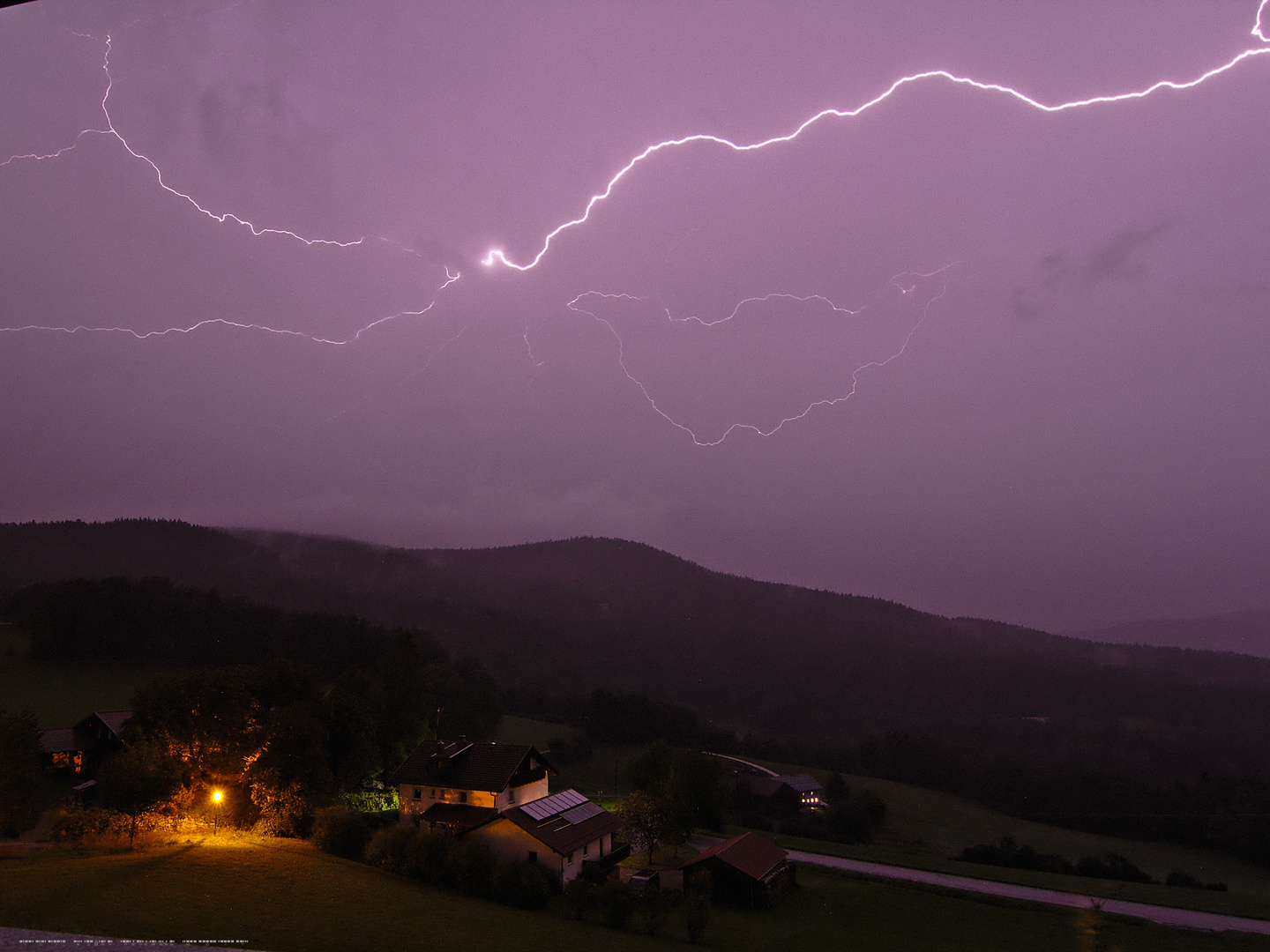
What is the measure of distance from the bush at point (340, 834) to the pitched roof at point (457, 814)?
2907mm

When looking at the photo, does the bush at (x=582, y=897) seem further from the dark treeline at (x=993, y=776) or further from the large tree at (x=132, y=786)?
the dark treeline at (x=993, y=776)

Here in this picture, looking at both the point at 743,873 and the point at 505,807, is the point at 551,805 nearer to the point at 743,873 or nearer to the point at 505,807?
the point at 505,807

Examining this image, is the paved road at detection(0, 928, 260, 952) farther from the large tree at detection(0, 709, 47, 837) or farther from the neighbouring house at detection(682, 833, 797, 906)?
the large tree at detection(0, 709, 47, 837)

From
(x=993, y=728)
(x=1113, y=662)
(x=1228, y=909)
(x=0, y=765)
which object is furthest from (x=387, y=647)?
(x=1113, y=662)

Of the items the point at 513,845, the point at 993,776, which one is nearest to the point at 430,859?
the point at 513,845

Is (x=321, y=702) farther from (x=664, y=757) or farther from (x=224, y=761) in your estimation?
(x=664, y=757)

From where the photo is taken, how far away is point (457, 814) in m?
27.5

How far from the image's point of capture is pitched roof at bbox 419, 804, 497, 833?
86.7ft

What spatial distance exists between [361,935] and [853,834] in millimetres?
35078

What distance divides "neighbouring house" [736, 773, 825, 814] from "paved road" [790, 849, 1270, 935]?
15.6 m

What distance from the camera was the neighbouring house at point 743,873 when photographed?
2409 centimetres

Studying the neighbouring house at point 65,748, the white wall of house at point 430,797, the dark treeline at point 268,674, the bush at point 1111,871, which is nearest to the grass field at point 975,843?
the bush at point 1111,871

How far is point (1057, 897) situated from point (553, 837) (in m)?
19.8

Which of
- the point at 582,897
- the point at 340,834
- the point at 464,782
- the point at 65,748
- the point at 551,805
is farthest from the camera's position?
the point at 65,748
